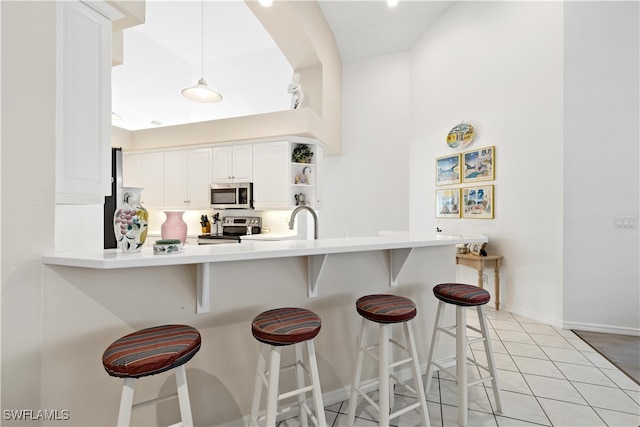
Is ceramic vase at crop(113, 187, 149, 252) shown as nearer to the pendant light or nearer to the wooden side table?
the pendant light

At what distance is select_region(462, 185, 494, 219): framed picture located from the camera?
3908 mm

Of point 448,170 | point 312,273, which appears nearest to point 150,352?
point 312,273

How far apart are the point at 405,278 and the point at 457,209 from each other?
2.55 m

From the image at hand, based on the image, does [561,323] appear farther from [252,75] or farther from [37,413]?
[252,75]

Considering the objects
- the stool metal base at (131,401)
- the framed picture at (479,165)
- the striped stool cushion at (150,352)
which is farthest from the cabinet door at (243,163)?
the stool metal base at (131,401)

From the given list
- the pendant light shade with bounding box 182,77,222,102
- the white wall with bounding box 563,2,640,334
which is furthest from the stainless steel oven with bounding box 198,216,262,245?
the white wall with bounding box 563,2,640,334

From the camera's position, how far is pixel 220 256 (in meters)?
1.26

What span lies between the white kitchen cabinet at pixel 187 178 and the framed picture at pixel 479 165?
12.2 ft

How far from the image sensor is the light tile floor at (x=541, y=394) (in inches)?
68.9

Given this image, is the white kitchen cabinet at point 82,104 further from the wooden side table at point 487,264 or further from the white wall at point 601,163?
the white wall at point 601,163

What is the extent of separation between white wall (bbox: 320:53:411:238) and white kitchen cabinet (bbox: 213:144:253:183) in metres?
1.64

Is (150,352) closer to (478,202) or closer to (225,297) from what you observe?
(225,297)

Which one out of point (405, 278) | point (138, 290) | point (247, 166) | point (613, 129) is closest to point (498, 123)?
point (613, 129)

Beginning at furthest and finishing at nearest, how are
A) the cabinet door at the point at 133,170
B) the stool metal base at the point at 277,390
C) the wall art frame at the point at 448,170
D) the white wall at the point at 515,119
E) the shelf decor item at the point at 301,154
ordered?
1. the cabinet door at the point at 133,170
2. the shelf decor item at the point at 301,154
3. the wall art frame at the point at 448,170
4. the white wall at the point at 515,119
5. the stool metal base at the point at 277,390
